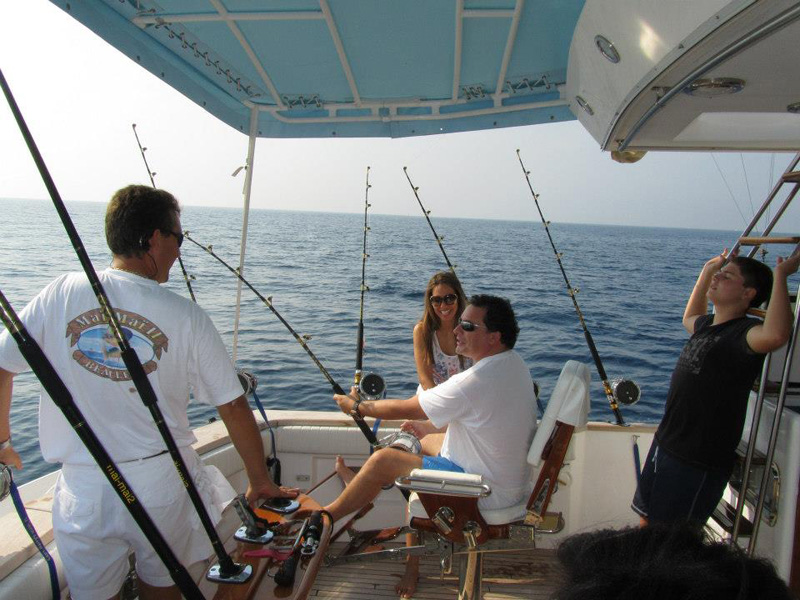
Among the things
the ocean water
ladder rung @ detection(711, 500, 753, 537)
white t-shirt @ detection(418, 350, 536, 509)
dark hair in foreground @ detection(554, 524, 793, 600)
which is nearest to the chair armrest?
white t-shirt @ detection(418, 350, 536, 509)

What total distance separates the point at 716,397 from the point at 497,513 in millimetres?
864

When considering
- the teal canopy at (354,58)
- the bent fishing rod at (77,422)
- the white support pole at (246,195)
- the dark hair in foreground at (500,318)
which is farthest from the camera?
the white support pole at (246,195)

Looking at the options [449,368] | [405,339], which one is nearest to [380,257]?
[405,339]

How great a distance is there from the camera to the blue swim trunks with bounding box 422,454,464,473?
7.45 ft

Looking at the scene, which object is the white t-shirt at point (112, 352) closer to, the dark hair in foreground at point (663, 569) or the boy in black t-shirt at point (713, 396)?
the dark hair in foreground at point (663, 569)

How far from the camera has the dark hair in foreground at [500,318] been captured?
2.25m

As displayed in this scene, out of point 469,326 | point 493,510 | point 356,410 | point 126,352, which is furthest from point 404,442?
point 126,352

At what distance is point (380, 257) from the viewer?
22422 mm

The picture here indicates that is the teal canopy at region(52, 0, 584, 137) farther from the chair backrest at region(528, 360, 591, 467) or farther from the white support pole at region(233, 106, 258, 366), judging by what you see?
the chair backrest at region(528, 360, 591, 467)

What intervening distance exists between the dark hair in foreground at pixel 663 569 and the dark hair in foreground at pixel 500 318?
5.49 feet

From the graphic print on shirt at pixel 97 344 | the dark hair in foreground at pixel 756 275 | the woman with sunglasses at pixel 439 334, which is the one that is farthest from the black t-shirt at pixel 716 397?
the graphic print on shirt at pixel 97 344

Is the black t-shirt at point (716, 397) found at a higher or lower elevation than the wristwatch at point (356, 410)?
higher

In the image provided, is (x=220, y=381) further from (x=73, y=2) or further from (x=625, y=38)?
(x=73, y=2)

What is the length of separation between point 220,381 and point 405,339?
25.5 feet
